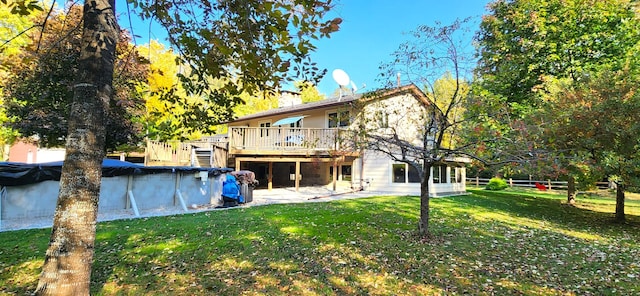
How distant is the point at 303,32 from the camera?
2.80 m

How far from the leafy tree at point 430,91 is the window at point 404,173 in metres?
9.19

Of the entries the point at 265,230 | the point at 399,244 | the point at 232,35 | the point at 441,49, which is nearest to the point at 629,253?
the point at 399,244

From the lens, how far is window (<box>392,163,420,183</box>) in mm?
15549

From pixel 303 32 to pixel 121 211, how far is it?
828 centimetres

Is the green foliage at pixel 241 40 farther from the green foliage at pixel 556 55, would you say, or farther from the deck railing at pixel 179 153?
the deck railing at pixel 179 153

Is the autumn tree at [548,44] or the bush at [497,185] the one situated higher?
the autumn tree at [548,44]

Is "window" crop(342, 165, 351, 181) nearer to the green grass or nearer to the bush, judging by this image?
the green grass

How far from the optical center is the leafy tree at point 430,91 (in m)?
5.84

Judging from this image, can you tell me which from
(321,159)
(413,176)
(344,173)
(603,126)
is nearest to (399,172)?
(413,176)

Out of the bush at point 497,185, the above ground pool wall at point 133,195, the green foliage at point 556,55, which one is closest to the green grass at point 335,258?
the above ground pool wall at point 133,195

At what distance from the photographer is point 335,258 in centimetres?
460

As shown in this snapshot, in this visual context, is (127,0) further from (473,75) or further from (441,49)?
(473,75)

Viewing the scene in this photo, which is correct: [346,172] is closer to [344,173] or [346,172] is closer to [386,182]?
[344,173]

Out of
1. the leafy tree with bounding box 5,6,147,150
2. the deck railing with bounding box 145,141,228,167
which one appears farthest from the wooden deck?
the leafy tree with bounding box 5,6,147,150
